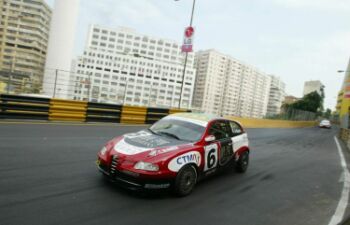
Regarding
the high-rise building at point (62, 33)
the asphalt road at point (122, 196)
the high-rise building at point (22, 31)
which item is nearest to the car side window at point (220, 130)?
the asphalt road at point (122, 196)

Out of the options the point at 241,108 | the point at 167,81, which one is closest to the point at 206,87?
the point at 167,81

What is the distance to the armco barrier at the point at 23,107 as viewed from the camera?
11.7 m

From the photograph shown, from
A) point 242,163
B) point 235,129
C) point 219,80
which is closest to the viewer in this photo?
point 235,129

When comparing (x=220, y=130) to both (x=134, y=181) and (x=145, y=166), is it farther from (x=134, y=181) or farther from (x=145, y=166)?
(x=134, y=181)

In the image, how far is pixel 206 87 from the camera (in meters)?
167

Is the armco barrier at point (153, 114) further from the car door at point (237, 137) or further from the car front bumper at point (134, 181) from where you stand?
the car front bumper at point (134, 181)

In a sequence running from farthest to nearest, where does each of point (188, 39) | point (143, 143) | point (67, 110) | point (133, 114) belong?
point (188, 39)
point (133, 114)
point (67, 110)
point (143, 143)

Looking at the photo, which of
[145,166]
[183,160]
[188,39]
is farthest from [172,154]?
[188,39]

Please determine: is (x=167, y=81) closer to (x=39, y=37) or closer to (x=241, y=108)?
(x=39, y=37)

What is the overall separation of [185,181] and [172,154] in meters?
0.61

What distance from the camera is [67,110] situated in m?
13.9

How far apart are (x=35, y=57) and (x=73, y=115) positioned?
127 meters

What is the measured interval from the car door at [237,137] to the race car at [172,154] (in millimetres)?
47

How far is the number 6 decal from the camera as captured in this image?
234 inches
